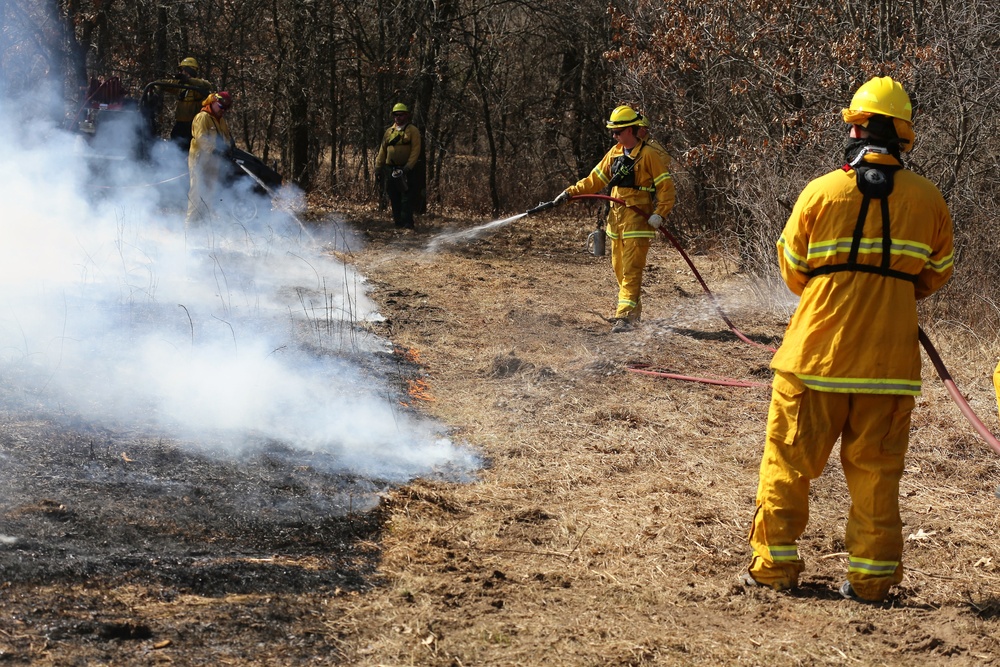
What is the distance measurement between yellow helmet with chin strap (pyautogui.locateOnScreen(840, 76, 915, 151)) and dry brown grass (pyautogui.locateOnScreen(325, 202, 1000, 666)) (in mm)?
1859

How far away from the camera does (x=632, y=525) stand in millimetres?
4887

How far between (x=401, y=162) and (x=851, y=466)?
11.6m

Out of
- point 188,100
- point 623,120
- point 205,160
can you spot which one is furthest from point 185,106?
point 623,120

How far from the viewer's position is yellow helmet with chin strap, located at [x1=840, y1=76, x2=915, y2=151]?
12.9 feet

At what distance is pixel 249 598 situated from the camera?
12.1 ft

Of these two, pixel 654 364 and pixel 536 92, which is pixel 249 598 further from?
pixel 536 92

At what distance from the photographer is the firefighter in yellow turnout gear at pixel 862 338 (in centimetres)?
387

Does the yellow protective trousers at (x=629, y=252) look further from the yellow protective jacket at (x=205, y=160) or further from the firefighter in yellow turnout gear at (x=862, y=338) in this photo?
the firefighter in yellow turnout gear at (x=862, y=338)

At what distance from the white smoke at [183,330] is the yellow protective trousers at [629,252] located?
230cm

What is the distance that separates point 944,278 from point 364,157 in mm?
13863

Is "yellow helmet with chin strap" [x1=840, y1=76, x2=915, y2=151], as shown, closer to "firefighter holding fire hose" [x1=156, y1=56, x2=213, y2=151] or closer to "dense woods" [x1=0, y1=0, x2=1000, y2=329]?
"dense woods" [x1=0, y1=0, x2=1000, y2=329]

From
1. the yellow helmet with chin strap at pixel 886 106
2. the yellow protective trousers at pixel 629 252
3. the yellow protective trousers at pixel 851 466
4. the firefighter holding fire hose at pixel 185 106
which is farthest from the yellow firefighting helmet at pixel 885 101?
the firefighter holding fire hose at pixel 185 106

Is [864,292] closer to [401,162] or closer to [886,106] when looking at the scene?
[886,106]

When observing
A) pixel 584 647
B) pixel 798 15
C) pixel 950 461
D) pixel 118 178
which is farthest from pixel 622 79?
pixel 584 647
